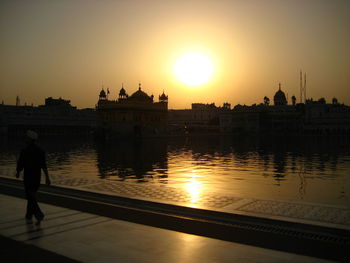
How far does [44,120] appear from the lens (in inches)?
4604

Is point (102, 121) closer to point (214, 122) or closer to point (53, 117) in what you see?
point (53, 117)

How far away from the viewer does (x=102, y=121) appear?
276 feet

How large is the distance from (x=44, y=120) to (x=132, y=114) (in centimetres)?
4495

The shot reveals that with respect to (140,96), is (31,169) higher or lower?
lower

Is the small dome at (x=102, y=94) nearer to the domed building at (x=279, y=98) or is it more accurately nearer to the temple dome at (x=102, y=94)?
the temple dome at (x=102, y=94)

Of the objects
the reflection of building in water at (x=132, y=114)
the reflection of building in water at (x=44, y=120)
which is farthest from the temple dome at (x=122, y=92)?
the reflection of building in water at (x=44, y=120)

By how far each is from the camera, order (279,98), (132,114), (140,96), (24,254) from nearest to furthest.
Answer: (24,254) < (132,114) < (140,96) < (279,98)

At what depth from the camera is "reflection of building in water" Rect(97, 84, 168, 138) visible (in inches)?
3127

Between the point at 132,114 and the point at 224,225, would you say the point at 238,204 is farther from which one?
the point at 132,114

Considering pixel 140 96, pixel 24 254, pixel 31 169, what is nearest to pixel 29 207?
pixel 31 169

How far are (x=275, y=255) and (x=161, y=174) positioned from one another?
404 inches

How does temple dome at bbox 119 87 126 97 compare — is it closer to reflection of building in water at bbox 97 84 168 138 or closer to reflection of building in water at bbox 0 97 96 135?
reflection of building in water at bbox 97 84 168 138

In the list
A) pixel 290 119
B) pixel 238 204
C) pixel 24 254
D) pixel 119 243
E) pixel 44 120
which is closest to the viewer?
pixel 24 254

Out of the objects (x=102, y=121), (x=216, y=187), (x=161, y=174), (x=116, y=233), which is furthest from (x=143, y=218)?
(x=102, y=121)
